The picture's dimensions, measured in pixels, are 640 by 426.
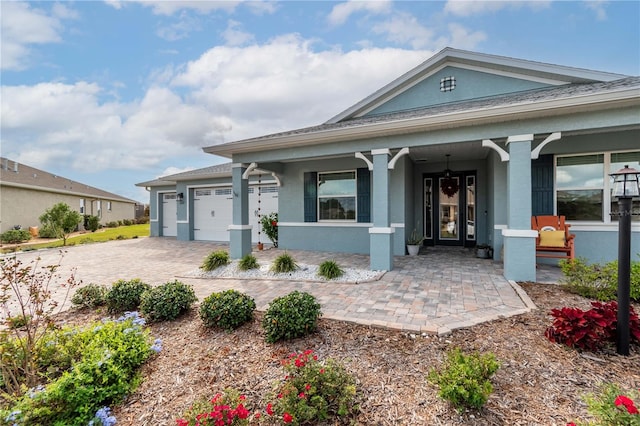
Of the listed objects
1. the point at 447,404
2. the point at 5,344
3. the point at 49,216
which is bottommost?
the point at 447,404

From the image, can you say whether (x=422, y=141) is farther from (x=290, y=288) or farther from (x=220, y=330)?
(x=220, y=330)

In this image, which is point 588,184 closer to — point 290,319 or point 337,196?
point 337,196

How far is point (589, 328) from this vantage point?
2664mm

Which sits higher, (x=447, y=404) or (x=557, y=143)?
(x=557, y=143)

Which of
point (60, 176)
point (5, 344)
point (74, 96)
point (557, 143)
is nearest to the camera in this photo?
point (5, 344)

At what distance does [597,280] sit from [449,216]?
5.29 meters

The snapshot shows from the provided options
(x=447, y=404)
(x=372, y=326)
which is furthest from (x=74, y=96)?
(x=447, y=404)

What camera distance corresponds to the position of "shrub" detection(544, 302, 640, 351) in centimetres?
264

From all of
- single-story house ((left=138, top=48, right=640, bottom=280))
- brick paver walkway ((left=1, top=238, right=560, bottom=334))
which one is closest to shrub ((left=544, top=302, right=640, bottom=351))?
brick paver walkway ((left=1, top=238, right=560, bottom=334))

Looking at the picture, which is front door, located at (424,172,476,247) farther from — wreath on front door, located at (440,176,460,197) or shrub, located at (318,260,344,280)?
shrub, located at (318,260,344,280)

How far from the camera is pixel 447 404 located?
2.05m

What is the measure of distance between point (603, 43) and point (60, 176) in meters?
32.8

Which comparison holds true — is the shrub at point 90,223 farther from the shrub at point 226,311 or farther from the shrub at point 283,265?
the shrub at point 226,311

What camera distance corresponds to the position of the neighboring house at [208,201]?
11.1 meters
